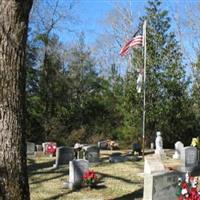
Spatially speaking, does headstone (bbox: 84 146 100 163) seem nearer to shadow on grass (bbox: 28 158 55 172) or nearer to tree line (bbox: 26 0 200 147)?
shadow on grass (bbox: 28 158 55 172)

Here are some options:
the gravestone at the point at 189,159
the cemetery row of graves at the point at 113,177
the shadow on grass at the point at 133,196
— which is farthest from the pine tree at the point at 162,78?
A: the shadow on grass at the point at 133,196

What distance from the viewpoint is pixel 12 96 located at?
712 centimetres

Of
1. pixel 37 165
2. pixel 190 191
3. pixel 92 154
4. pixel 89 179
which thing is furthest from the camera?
pixel 37 165

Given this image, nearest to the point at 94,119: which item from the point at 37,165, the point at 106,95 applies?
the point at 106,95

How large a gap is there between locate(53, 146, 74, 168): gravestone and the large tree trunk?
11.4m

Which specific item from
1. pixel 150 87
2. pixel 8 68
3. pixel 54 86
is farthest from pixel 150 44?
pixel 8 68

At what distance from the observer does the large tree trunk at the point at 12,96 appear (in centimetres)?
699

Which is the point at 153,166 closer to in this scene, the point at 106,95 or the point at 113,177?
the point at 113,177

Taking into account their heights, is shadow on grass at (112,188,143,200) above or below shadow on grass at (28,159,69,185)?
below

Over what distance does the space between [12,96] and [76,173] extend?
23.7 ft

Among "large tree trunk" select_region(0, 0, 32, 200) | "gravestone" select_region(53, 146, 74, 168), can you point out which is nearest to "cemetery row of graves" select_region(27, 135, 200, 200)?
"gravestone" select_region(53, 146, 74, 168)

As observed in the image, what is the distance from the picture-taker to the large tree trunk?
699 centimetres

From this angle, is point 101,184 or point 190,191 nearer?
point 190,191

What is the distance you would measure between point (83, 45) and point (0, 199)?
38.6m
